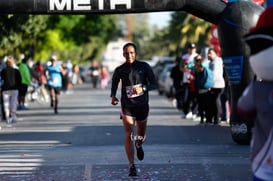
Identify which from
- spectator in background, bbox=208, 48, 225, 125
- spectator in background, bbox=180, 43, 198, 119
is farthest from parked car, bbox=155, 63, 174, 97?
spectator in background, bbox=208, 48, 225, 125

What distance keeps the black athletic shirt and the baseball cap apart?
472cm

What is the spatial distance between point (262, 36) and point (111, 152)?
811 cm

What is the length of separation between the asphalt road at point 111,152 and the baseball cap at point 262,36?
450cm

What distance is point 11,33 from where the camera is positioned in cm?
3222

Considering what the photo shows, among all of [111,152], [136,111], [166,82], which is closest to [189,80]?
[111,152]

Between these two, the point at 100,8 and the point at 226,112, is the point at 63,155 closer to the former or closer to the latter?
the point at 100,8

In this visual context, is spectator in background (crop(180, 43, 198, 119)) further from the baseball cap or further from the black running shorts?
the baseball cap

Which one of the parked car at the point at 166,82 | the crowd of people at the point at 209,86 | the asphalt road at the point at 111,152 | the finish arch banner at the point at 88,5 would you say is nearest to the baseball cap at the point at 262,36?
the asphalt road at the point at 111,152

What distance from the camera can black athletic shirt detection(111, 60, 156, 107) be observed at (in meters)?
12.2

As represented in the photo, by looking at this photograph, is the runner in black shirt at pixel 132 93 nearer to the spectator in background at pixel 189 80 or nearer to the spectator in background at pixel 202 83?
the spectator in background at pixel 202 83

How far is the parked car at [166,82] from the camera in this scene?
39.1 meters

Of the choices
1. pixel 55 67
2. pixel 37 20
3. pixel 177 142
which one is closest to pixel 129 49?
pixel 177 142

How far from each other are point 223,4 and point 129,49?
418 cm

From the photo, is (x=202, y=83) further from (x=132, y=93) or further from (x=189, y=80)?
(x=132, y=93)
